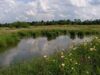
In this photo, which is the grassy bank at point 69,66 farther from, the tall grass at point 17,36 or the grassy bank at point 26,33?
the grassy bank at point 26,33

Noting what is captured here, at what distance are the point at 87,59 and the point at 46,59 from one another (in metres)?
1.21

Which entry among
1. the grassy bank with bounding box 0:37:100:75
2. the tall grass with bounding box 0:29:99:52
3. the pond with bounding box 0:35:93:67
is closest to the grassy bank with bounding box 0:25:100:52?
the tall grass with bounding box 0:29:99:52

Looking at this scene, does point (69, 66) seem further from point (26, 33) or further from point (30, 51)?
point (26, 33)

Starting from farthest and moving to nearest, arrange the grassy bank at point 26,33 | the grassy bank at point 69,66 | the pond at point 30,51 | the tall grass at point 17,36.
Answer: the grassy bank at point 26,33 < the tall grass at point 17,36 < the pond at point 30,51 < the grassy bank at point 69,66

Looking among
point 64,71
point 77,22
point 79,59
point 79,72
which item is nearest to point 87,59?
point 79,59

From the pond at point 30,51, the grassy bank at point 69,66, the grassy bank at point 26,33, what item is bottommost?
the grassy bank at point 26,33

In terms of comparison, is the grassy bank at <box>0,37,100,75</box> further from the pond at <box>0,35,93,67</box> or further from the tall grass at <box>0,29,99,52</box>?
the tall grass at <box>0,29,99,52</box>

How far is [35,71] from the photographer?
8453 mm

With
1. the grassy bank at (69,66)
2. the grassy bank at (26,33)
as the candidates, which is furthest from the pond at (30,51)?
the grassy bank at (26,33)

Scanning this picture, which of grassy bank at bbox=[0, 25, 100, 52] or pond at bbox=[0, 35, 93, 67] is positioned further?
grassy bank at bbox=[0, 25, 100, 52]

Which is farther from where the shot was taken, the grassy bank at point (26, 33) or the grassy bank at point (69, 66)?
the grassy bank at point (26, 33)

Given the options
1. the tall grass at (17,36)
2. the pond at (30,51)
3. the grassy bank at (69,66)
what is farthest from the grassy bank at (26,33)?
the grassy bank at (69,66)

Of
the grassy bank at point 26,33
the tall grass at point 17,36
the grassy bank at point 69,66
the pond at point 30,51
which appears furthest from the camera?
the grassy bank at point 26,33

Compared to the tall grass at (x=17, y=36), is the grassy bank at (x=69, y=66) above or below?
above
